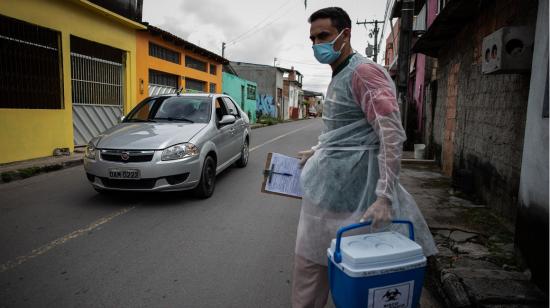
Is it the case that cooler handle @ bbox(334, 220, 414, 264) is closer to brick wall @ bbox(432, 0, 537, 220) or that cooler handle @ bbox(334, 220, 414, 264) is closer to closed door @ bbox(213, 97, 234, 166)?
brick wall @ bbox(432, 0, 537, 220)

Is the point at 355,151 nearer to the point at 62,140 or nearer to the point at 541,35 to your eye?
the point at 541,35

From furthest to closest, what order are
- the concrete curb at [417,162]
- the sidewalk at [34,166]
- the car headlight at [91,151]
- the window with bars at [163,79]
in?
the window with bars at [163,79], the concrete curb at [417,162], the sidewalk at [34,166], the car headlight at [91,151]

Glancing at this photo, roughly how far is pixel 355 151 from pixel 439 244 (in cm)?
230

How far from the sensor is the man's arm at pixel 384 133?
72.6 inches

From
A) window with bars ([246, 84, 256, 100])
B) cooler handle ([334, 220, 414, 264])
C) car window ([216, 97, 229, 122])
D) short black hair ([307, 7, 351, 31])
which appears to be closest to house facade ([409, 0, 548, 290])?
cooler handle ([334, 220, 414, 264])

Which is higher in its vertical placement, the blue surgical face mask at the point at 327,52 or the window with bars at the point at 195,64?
the window with bars at the point at 195,64

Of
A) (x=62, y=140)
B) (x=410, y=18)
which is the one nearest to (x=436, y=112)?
(x=410, y=18)

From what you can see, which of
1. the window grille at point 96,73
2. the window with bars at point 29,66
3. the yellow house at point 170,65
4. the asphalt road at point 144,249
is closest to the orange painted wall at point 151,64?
the yellow house at point 170,65

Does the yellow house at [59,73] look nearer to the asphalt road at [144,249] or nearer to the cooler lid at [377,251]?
the asphalt road at [144,249]

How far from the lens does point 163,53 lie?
16.9 m

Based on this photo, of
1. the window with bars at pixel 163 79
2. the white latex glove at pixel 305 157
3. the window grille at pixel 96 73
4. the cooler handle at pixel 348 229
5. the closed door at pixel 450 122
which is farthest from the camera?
the window with bars at pixel 163 79

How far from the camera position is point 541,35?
307 centimetres

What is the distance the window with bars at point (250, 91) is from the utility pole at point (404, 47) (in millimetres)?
22443

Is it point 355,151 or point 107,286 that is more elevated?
point 355,151
